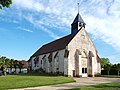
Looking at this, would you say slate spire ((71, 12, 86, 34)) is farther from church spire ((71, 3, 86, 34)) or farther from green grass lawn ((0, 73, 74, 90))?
green grass lawn ((0, 73, 74, 90))

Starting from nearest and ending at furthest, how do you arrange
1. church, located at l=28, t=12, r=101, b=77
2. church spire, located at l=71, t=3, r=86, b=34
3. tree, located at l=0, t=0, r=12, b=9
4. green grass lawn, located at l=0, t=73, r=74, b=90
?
1. tree, located at l=0, t=0, r=12, b=9
2. green grass lawn, located at l=0, t=73, r=74, b=90
3. church, located at l=28, t=12, r=101, b=77
4. church spire, located at l=71, t=3, r=86, b=34

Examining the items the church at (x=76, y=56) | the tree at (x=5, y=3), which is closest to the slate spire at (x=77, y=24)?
the church at (x=76, y=56)

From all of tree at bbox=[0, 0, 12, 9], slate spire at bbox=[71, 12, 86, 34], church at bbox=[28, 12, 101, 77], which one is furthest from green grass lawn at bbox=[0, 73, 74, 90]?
slate spire at bbox=[71, 12, 86, 34]

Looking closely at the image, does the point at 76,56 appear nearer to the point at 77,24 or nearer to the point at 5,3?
the point at 77,24

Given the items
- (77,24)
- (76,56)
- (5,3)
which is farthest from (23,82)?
(77,24)

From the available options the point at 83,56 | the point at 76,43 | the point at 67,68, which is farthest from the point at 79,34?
the point at 67,68

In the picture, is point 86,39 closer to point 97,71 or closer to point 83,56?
point 83,56

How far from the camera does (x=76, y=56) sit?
47219 mm

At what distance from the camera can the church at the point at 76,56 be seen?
4638cm

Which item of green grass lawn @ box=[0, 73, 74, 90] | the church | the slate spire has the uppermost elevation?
the slate spire

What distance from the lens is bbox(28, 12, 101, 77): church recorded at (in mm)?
46375

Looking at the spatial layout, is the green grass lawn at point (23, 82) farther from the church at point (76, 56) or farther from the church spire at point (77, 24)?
the church spire at point (77, 24)

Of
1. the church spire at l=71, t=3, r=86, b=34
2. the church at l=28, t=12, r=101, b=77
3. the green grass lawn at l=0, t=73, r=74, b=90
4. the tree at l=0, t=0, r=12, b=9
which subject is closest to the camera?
the tree at l=0, t=0, r=12, b=9

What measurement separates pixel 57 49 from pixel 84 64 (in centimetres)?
785
